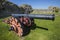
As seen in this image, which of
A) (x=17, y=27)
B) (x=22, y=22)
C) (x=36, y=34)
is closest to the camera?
(x=17, y=27)

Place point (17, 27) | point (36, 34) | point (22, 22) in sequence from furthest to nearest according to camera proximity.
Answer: point (36, 34) < point (22, 22) < point (17, 27)

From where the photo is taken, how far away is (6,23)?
62.4 feet

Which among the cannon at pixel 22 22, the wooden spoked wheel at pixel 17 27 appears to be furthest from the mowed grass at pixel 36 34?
the cannon at pixel 22 22

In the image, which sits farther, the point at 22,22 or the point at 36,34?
the point at 36,34

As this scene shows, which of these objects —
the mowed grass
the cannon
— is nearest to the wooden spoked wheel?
the cannon

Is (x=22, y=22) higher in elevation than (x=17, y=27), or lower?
higher

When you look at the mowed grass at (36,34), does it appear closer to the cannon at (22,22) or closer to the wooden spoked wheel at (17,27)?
the wooden spoked wheel at (17,27)

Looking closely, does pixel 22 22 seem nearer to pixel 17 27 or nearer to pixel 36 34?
pixel 17 27

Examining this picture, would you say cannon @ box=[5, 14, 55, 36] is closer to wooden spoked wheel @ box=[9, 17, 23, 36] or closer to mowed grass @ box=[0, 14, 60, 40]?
wooden spoked wheel @ box=[9, 17, 23, 36]

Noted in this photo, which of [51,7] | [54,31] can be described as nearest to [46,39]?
→ [54,31]

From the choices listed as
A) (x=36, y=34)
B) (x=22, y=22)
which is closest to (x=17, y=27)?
(x=22, y=22)

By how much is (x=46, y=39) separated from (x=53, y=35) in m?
1.53

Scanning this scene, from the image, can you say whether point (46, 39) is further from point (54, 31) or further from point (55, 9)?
point (55, 9)

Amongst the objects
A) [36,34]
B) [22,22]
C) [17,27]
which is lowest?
[36,34]
